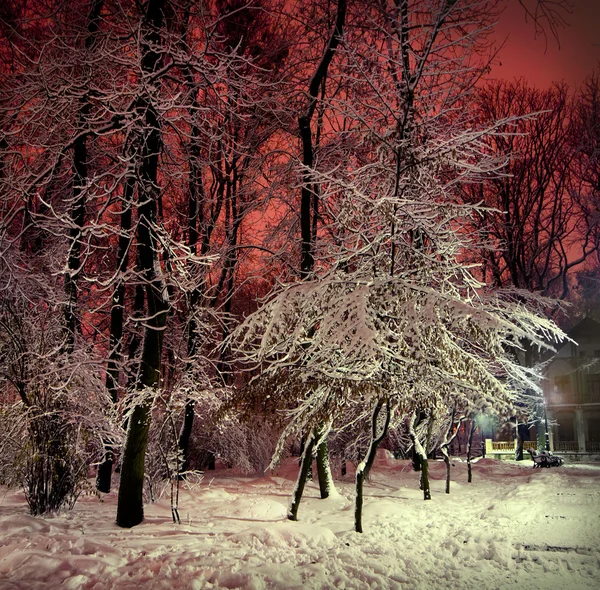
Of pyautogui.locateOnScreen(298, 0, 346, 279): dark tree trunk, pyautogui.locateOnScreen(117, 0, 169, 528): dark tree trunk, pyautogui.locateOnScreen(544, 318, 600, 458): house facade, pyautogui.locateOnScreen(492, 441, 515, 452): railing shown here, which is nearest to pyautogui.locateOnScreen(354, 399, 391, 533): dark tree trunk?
pyautogui.locateOnScreen(117, 0, 169, 528): dark tree trunk

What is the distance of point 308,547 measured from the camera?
270 inches

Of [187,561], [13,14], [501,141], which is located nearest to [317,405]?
[187,561]

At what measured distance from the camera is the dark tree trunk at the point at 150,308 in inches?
326

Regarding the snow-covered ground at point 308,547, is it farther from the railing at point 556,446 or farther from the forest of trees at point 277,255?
the railing at point 556,446

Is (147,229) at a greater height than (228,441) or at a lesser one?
greater

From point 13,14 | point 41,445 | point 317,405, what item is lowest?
point 41,445

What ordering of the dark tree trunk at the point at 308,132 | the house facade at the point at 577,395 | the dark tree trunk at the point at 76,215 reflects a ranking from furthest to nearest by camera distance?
the house facade at the point at 577,395 < the dark tree trunk at the point at 308,132 < the dark tree trunk at the point at 76,215

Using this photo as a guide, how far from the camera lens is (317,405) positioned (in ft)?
25.8

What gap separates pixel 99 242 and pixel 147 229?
355 inches

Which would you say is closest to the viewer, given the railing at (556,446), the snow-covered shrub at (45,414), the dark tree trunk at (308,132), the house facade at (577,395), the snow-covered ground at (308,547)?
the snow-covered ground at (308,547)

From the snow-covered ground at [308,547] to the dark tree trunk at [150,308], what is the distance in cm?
59

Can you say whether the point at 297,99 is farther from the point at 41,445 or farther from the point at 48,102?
the point at 41,445

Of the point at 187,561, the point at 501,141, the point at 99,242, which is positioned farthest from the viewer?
the point at 501,141

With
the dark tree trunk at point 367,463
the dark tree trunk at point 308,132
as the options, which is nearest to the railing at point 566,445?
the dark tree trunk at point 308,132
